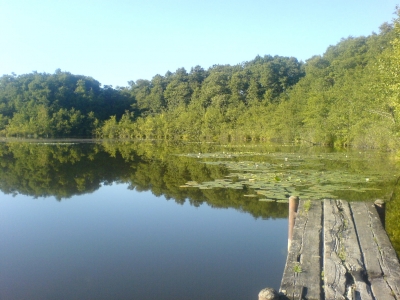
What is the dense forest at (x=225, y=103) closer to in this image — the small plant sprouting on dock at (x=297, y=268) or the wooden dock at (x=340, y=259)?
the wooden dock at (x=340, y=259)

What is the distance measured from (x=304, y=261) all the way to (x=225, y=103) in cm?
5438

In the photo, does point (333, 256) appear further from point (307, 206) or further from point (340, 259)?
point (307, 206)

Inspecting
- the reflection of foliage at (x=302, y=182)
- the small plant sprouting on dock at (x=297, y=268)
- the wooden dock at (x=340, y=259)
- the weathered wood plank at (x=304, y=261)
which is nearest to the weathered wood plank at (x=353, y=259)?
the wooden dock at (x=340, y=259)

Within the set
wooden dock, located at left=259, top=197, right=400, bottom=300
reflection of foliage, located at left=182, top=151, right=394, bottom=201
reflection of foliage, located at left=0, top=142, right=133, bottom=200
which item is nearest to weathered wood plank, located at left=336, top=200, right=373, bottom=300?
wooden dock, located at left=259, top=197, right=400, bottom=300

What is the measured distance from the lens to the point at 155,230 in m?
5.96

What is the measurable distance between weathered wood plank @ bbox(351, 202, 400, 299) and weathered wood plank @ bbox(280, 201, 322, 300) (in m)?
0.36

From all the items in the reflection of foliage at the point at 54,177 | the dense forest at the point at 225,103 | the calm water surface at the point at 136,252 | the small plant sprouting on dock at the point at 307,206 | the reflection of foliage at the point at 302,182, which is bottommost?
the calm water surface at the point at 136,252

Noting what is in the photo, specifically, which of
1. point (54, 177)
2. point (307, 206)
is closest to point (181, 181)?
point (54, 177)

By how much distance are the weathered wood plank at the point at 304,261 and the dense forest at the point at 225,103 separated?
2006 centimetres

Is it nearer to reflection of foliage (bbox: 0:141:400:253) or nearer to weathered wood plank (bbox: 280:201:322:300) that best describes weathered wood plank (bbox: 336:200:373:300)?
weathered wood plank (bbox: 280:201:322:300)

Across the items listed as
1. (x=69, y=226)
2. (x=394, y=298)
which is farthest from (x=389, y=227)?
(x=69, y=226)

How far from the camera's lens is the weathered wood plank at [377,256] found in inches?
96.3

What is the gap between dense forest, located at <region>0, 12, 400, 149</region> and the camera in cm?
3012

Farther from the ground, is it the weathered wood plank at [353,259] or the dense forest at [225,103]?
the dense forest at [225,103]
